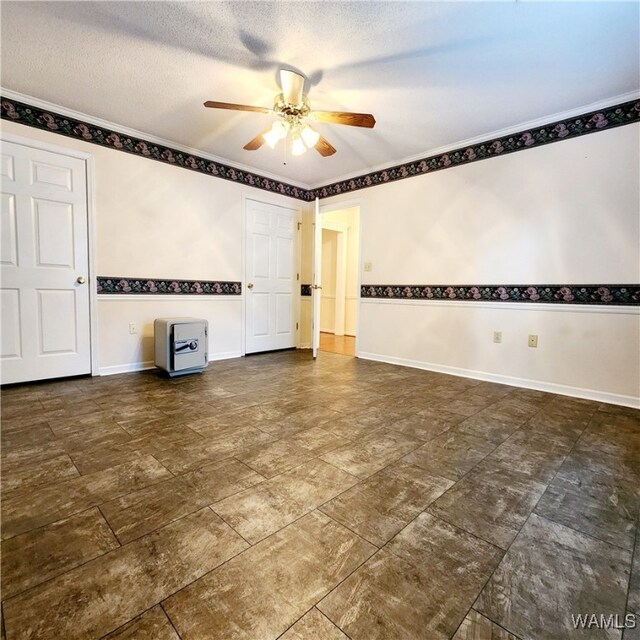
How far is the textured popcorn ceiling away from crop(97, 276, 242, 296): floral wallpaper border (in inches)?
59.7

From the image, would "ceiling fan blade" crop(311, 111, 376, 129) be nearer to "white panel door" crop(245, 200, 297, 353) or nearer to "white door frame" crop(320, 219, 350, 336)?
"white panel door" crop(245, 200, 297, 353)

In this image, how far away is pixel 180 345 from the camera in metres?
3.36

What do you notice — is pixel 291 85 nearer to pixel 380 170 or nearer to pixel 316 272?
pixel 380 170

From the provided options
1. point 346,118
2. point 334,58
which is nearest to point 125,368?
point 346,118

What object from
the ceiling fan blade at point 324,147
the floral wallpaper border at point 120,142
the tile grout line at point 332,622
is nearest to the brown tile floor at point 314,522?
the tile grout line at point 332,622

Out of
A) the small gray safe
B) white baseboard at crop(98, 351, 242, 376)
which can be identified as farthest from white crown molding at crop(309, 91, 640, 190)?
white baseboard at crop(98, 351, 242, 376)

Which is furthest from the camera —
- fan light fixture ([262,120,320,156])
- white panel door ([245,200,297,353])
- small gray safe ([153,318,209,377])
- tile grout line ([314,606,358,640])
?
white panel door ([245,200,297,353])

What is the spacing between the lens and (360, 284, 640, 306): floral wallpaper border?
9.02 feet

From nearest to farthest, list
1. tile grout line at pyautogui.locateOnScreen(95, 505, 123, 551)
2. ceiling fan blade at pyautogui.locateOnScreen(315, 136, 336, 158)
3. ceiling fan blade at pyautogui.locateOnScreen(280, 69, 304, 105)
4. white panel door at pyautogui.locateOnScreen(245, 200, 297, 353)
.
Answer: tile grout line at pyautogui.locateOnScreen(95, 505, 123, 551) → ceiling fan blade at pyautogui.locateOnScreen(280, 69, 304, 105) → ceiling fan blade at pyautogui.locateOnScreen(315, 136, 336, 158) → white panel door at pyautogui.locateOnScreen(245, 200, 297, 353)

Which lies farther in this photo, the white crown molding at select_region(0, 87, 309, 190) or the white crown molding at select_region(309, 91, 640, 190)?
the white crown molding at select_region(0, 87, 309, 190)

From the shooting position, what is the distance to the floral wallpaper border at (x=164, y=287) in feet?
11.1

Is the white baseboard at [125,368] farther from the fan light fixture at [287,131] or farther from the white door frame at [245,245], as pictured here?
the fan light fixture at [287,131]

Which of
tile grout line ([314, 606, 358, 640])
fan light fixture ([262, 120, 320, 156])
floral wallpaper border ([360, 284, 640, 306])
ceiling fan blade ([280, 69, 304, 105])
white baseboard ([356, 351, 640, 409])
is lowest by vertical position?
tile grout line ([314, 606, 358, 640])

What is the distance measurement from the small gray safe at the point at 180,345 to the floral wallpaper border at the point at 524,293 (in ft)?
7.36
